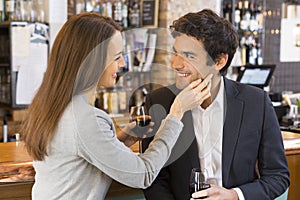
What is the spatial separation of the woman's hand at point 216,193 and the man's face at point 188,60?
41 cm

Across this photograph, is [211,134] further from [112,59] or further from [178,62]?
[112,59]

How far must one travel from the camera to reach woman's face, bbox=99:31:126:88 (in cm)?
168

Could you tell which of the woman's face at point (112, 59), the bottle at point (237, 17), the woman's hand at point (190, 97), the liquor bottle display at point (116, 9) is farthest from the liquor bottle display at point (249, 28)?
the woman's face at point (112, 59)

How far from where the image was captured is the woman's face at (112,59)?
168 centimetres

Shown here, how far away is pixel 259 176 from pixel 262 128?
0.22 meters

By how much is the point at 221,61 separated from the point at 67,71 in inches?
28.8

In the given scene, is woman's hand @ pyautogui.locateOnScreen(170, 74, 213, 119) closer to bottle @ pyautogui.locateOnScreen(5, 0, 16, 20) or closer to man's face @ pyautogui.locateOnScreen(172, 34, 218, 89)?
man's face @ pyautogui.locateOnScreen(172, 34, 218, 89)

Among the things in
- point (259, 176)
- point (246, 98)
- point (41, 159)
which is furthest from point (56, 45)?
point (259, 176)

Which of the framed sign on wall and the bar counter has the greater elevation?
the framed sign on wall

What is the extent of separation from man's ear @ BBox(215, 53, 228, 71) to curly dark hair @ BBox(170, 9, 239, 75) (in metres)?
0.01

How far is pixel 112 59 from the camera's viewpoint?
1.69 m

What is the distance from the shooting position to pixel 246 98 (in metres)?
2.10

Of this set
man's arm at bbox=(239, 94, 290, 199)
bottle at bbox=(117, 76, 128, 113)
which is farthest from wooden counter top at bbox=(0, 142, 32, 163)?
bottle at bbox=(117, 76, 128, 113)

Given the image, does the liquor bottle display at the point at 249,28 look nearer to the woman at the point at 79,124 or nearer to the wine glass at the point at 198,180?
the wine glass at the point at 198,180
